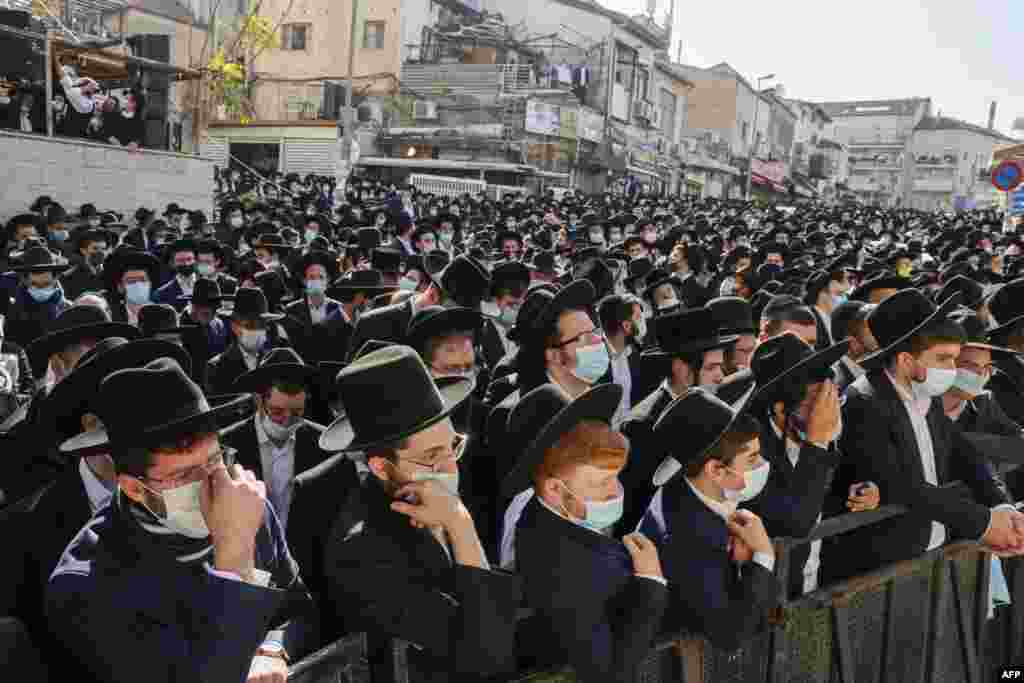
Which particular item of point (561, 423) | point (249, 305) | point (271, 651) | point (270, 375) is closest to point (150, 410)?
point (271, 651)

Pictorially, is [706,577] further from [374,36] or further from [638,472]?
[374,36]

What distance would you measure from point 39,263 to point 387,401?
5939 mm

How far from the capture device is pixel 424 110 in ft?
126

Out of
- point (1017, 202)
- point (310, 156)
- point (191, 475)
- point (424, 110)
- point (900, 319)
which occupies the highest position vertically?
point (424, 110)

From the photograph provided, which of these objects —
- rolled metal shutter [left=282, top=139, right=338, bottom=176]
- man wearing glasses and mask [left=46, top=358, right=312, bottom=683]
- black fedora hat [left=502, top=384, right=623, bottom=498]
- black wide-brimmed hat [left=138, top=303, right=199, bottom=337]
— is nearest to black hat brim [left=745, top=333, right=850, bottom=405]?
black fedora hat [left=502, top=384, right=623, bottom=498]

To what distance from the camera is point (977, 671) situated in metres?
3.66

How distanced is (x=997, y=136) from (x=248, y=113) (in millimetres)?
88712

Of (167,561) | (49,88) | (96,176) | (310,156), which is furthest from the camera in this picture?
(310,156)

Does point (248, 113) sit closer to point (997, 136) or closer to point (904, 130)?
point (904, 130)

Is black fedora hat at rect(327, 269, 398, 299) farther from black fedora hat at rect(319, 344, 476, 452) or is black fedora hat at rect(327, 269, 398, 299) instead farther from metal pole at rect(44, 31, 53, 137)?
metal pole at rect(44, 31, 53, 137)

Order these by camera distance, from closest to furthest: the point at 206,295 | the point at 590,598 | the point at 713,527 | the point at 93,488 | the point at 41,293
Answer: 1. the point at 590,598
2. the point at 713,527
3. the point at 93,488
4. the point at 206,295
5. the point at 41,293

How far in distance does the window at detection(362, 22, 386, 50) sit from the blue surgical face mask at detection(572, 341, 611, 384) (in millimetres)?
38902

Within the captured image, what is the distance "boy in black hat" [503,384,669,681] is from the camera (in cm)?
240

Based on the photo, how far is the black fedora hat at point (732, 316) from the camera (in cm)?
488
